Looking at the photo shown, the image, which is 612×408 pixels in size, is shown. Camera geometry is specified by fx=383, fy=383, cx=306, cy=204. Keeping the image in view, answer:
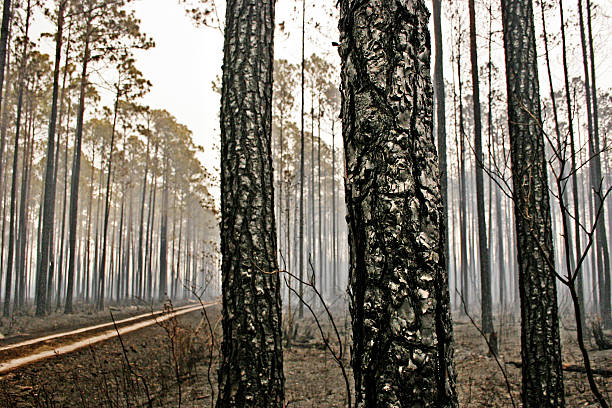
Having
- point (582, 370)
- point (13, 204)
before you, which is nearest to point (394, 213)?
point (582, 370)

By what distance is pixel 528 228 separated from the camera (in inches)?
121

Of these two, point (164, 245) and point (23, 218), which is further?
point (164, 245)

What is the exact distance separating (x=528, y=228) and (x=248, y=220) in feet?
7.30

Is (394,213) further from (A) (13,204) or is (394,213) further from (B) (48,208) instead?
(A) (13,204)

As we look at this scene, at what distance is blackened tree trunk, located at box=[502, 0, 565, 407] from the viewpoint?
10.9 ft

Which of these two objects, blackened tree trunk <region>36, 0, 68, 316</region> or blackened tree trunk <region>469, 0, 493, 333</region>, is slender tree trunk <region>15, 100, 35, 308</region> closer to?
blackened tree trunk <region>36, 0, 68, 316</region>

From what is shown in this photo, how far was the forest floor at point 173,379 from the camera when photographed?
4.00m

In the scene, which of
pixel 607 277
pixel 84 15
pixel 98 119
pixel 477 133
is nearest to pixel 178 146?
pixel 98 119

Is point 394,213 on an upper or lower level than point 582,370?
upper

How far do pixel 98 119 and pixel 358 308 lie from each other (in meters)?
24.4

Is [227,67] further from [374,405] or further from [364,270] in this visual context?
[374,405]

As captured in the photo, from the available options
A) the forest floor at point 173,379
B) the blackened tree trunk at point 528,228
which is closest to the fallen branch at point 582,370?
the forest floor at point 173,379

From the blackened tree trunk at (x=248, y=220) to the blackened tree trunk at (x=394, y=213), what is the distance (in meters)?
1.52

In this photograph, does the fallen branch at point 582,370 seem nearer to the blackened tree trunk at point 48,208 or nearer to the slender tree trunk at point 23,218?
the blackened tree trunk at point 48,208
